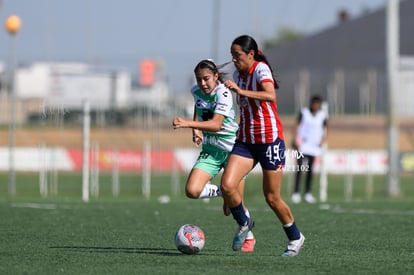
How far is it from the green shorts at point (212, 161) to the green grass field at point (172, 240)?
0.89m

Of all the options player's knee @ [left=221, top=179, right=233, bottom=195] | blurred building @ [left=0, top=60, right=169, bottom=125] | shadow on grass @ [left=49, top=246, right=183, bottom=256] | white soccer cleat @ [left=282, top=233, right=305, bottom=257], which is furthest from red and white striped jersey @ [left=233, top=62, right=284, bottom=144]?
blurred building @ [left=0, top=60, right=169, bottom=125]

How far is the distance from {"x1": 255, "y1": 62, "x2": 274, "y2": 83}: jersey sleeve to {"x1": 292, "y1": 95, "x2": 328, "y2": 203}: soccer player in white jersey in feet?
40.2

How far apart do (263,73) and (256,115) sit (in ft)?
1.51

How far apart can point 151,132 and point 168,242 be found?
32.1 metres

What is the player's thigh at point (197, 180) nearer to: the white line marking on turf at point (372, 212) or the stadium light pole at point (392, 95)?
the white line marking on turf at point (372, 212)

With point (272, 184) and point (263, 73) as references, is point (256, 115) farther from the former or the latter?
point (272, 184)

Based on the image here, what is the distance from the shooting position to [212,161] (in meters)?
12.2

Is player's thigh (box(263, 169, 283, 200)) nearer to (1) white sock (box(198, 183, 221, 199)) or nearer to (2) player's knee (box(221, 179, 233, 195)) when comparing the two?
(2) player's knee (box(221, 179, 233, 195))

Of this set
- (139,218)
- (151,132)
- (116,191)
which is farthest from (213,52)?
(139,218)

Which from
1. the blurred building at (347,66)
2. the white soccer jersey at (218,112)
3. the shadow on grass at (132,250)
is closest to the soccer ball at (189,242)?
the shadow on grass at (132,250)

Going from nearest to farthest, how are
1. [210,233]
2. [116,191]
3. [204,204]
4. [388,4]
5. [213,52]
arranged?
1. [210,233]
2. [204,204]
3. [388,4]
4. [116,191]
5. [213,52]

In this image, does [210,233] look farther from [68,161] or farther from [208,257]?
[68,161]

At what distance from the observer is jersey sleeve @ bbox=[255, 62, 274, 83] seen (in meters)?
11.1

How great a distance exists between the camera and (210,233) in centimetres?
Result: 1427
